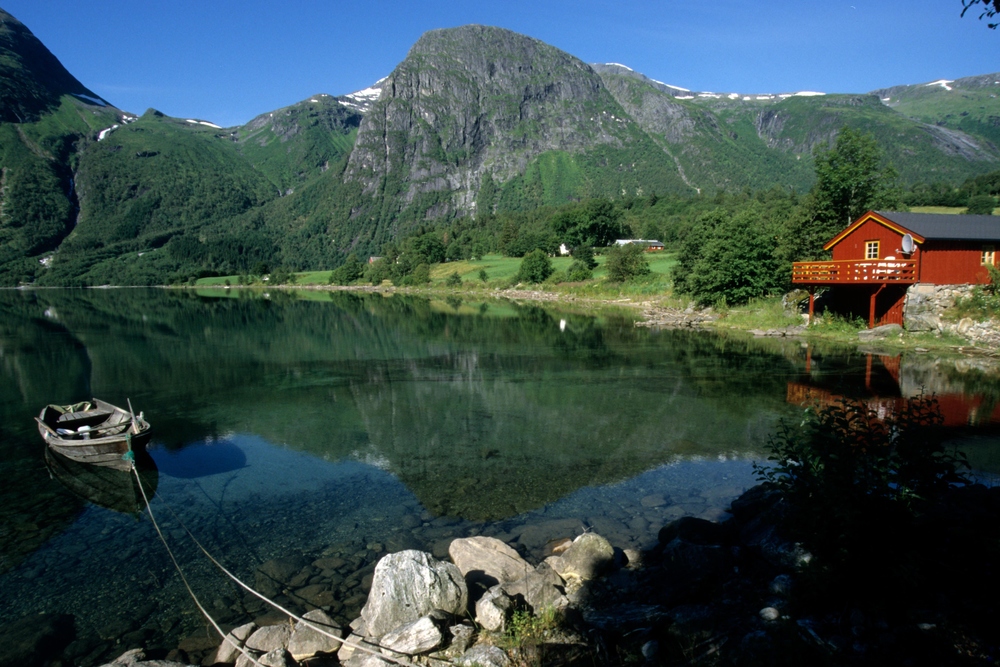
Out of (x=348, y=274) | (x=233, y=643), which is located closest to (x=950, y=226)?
(x=233, y=643)

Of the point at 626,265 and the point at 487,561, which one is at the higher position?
the point at 626,265

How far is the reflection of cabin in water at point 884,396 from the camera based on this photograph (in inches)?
841

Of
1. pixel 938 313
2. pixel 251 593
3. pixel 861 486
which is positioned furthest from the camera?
pixel 938 313

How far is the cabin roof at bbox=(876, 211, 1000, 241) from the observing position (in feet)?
122

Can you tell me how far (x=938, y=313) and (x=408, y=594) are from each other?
139 ft

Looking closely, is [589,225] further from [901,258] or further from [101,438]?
[101,438]

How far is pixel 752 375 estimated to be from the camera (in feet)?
104

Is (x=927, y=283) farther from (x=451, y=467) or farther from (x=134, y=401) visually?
(x=134, y=401)

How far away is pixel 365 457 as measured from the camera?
1986 cm

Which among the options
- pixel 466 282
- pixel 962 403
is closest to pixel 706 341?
pixel 962 403

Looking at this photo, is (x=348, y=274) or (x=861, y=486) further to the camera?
(x=348, y=274)

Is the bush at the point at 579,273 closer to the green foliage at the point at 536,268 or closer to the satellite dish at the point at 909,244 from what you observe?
the green foliage at the point at 536,268

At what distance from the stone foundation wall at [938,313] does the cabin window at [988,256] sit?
214 centimetres

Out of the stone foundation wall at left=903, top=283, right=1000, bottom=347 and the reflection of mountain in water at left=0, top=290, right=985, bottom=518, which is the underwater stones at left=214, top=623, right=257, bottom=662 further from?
the stone foundation wall at left=903, top=283, right=1000, bottom=347
